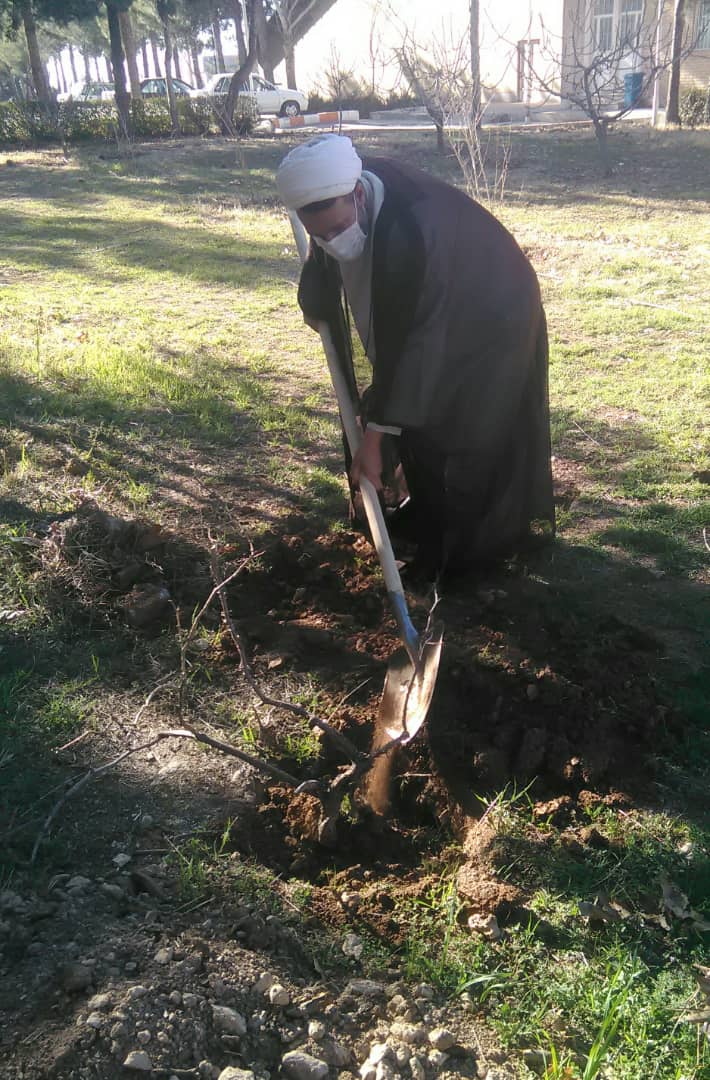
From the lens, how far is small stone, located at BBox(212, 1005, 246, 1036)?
5.76 feet

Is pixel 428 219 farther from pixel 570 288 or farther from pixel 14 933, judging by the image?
pixel 570 288

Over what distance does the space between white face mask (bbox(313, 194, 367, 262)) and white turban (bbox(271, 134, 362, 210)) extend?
108mm

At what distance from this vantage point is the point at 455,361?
301 centimetres

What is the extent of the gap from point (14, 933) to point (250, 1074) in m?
0.62

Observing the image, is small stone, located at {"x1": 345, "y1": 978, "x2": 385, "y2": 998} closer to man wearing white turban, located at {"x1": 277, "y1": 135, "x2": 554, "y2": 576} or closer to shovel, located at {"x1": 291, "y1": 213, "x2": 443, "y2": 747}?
shovel, located at {"x1": 291, "y1": 213, "x2": 443, "y2": 747}

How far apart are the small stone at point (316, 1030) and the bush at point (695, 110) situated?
18505 millimetres

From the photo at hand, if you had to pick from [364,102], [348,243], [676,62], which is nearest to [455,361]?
[348,243]

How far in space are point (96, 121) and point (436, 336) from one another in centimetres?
2062

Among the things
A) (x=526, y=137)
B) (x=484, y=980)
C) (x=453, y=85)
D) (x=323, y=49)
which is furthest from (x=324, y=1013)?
(x=323, y=49)

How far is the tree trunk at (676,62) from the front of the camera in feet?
49.1

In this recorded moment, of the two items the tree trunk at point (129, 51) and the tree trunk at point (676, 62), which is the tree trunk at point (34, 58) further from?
the tree trunk at point (676, 62)

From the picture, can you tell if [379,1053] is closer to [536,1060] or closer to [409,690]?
[536,1060]

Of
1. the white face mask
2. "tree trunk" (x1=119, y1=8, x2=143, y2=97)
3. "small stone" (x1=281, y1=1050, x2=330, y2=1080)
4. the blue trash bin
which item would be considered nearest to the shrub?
"tree trunk" (x1=119, y1=8, x2=143, y2=97)

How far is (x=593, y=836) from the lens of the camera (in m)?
2.32
